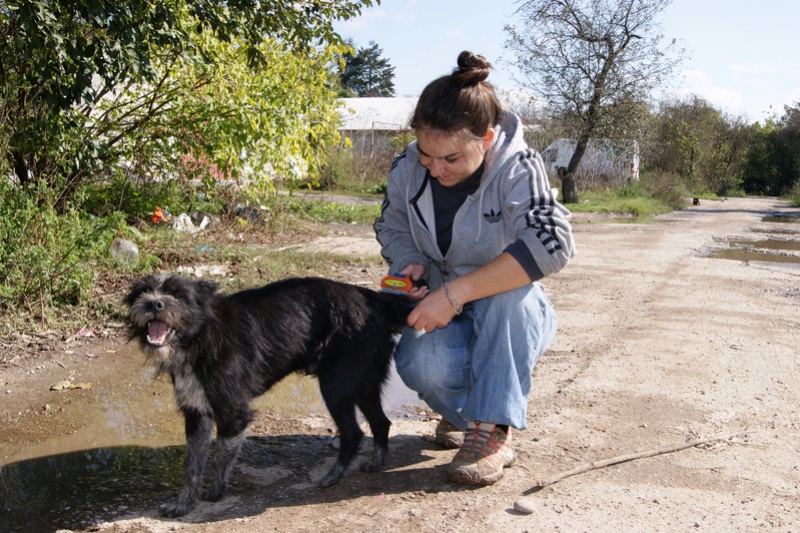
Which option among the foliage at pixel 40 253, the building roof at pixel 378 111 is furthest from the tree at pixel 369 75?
the foliage at pixel 40 253

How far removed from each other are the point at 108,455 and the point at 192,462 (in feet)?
2.34

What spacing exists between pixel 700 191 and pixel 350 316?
42964 mm

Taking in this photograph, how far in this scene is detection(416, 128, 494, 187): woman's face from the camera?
324 cm

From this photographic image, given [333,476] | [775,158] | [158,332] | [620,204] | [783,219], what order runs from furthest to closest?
[775,158]
[620,204]
[783,219]
[333,476]
[158,332]

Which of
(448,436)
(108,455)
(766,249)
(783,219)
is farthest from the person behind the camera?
(783,219)

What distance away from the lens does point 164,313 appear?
313 centimetres

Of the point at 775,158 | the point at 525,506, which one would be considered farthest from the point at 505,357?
the point at 775,158

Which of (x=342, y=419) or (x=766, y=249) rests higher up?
(x=342, y=419)

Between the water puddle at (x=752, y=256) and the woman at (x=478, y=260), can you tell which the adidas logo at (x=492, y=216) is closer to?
the woman at (x=478, y=260)

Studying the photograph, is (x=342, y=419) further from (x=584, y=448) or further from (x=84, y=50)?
(x=84, y=50)

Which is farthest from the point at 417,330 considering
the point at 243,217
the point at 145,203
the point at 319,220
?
the point at 319,220

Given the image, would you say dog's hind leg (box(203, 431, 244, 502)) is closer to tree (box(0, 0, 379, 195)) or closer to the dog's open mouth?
the dog's open mouth

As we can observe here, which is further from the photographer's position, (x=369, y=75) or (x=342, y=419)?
(x=369, y=75)

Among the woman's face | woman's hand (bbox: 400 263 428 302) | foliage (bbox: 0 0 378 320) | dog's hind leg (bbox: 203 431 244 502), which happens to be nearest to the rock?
woman's hand (bbox: 400 263 428 302)
